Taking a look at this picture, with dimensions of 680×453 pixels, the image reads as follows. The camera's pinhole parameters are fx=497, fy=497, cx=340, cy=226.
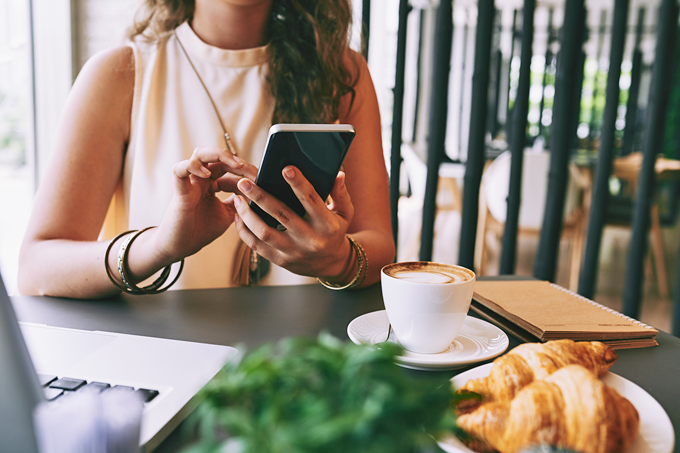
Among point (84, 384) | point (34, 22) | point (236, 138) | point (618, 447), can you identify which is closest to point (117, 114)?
point (236, 138)

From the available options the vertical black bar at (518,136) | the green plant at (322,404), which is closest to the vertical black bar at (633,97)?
the vertical black bar at (518,136)

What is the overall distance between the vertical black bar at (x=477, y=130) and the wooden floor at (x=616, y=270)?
1.36m

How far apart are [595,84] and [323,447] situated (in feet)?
33.9

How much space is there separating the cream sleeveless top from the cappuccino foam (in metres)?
0.55

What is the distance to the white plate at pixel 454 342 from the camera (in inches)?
20.5

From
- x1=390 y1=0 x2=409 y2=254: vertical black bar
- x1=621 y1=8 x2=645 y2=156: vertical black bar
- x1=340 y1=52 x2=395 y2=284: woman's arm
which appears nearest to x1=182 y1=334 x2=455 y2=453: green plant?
x1=340 y1=52 x2=395 y2=284: woman's arm

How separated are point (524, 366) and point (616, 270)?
13.3 feet

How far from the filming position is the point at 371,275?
91 centimetres

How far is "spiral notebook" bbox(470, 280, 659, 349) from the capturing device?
612 mm

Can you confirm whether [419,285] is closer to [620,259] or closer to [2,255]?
[2,255]

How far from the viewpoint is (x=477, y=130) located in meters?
1.72

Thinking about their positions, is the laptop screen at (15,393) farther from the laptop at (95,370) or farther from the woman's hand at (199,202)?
the woman's hand at (199,202)

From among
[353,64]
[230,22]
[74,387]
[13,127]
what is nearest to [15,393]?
[74,387]

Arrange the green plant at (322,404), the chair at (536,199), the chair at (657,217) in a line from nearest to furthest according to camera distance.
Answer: the green plant at (322,404)
the chair at (536,199)
the chair at (657,217)
